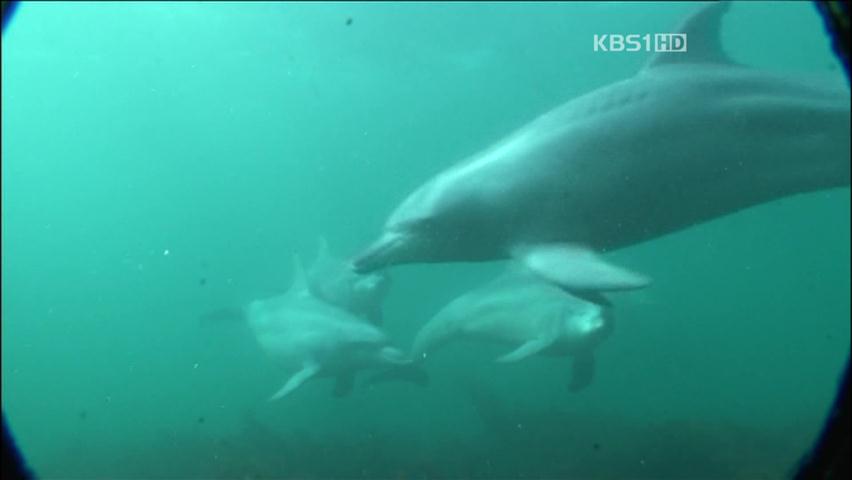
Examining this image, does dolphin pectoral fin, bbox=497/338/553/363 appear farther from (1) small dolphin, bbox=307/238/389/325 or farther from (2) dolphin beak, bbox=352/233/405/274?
(2) dolphin beak, bbox=352/233/405/274

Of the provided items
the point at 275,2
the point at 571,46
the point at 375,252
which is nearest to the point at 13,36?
the point at 275,2

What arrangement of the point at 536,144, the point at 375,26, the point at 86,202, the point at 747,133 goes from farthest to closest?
the point at 86,202
the point at 375,26
the point at 536,144
the point at 747,133

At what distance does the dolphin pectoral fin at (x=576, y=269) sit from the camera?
5530 mm

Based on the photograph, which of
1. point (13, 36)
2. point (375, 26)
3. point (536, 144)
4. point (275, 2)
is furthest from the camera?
point (13, 36)

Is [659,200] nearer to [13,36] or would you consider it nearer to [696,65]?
[696,65]

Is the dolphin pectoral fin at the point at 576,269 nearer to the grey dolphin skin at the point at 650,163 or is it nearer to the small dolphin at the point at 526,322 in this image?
the grey dolphin skin at the point at 650,163

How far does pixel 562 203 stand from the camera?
620 centimetres

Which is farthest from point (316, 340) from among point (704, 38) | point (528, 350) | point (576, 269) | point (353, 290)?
point (704, 38)

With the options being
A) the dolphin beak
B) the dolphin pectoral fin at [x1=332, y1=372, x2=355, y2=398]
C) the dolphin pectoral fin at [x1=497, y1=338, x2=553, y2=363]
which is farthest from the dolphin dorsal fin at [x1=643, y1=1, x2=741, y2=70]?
the dolphin pectoral fin at [x1=332, y1=372, x2=355, y2=398]

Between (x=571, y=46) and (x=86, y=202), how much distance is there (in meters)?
83.8

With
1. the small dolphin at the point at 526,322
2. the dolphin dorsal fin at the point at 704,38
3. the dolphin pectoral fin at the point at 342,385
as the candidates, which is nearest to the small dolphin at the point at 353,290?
the small dolphin at the point at 526,322

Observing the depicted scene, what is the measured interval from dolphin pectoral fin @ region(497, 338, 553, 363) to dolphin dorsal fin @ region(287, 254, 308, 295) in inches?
221

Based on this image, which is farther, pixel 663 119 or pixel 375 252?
pixel 375 252

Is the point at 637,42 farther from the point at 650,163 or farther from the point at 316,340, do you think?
the point at 650,163
